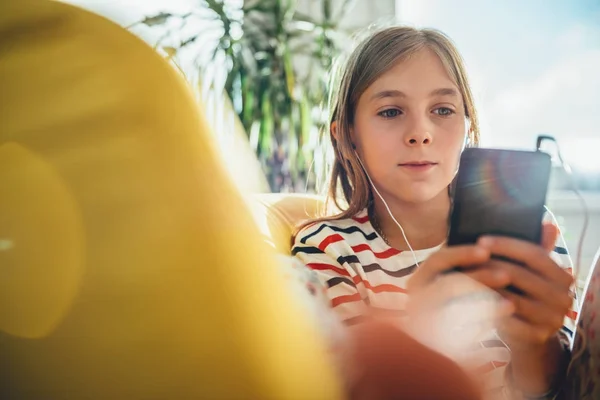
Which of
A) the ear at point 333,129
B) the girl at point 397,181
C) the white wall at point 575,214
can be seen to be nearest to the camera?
the girl at point 397,181

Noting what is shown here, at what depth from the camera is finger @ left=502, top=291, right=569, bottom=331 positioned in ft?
1.49

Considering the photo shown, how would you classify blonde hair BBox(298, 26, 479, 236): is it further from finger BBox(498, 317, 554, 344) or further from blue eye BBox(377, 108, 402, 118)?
finger BBox(498, 317, 554, 344)

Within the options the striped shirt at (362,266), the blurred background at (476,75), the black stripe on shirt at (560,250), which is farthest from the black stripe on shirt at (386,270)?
the blurred background at (476,75)

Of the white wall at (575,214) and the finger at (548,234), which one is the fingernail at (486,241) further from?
the white wall at (575,214)

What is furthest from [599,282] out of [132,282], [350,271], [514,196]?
[132,282]

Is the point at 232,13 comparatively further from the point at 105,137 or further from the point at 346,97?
the point at 105,137

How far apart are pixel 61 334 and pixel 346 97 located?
28.4 inches

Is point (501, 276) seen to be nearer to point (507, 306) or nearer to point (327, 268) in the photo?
point (507, 306)

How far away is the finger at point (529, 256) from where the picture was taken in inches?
17.7

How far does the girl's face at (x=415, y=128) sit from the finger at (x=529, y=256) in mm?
336

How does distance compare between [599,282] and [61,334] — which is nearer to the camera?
[61,334]

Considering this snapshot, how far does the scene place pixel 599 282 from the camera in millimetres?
487

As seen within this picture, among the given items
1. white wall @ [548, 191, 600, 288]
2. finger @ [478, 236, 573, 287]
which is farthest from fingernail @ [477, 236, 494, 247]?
white wall @ [548, 191, 600, 288]

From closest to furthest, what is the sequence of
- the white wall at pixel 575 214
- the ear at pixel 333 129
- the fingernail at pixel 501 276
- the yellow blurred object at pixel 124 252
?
the yellow blurred object at pixel 124 252
the fingernail at pixel 501 276
the ear at pixel 333 129
the white wall at pixel 575 214
